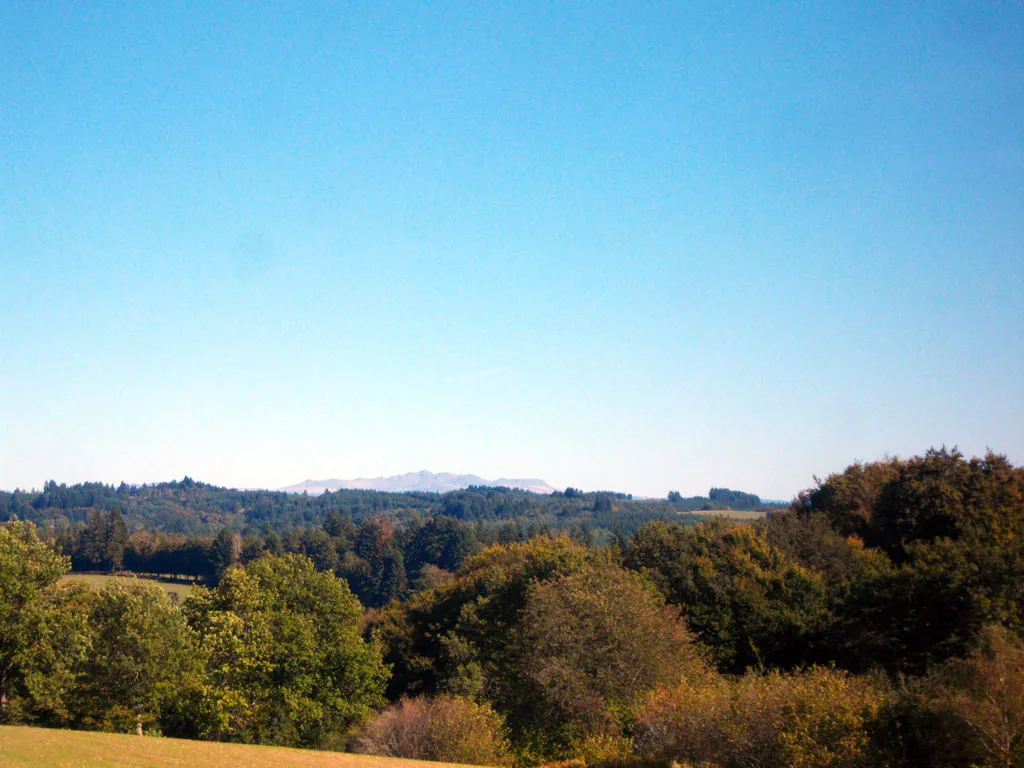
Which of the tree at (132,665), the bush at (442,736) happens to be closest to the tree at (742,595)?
the bush at (442,736)

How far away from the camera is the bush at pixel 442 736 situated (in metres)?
30.3

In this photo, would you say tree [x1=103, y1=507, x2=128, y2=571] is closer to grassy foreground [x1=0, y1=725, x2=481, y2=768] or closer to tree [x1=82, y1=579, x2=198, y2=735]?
tree [x1=82, y1=579, x2=198, y2=735]

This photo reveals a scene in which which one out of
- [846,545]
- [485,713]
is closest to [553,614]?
[485,713]

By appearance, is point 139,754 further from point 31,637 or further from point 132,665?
point 31,637

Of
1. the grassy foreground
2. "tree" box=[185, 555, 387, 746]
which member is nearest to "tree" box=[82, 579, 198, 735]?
"tree" box=[185, 555, 387, 746]

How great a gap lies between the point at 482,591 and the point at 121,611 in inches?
1219

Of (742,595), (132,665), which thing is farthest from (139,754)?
(742,595)

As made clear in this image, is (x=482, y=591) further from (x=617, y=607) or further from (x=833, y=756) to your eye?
(x=833, y=756)

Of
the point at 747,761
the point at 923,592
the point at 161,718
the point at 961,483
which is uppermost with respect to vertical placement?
the point at 961,483

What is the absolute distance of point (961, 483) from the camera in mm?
47719

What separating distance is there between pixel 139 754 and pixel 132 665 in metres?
18.1

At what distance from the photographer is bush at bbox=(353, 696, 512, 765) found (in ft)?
99.3

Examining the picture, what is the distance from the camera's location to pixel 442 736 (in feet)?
100

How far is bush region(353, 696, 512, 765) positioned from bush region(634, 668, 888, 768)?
794 centimetres
